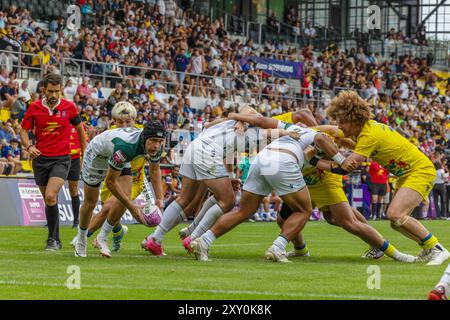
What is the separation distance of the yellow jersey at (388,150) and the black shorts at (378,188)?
1854 cm

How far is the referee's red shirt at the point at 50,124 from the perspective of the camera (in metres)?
14.5

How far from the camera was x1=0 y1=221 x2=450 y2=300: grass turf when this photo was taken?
28.3ft

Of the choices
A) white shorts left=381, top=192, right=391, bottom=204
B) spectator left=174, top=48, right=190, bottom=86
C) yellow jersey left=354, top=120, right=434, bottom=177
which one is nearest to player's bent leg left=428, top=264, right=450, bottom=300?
yellow jersey left=354, top=120, right=434, bottom=177

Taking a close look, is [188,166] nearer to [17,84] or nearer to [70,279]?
[70,279]

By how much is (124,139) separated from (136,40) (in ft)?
69.9

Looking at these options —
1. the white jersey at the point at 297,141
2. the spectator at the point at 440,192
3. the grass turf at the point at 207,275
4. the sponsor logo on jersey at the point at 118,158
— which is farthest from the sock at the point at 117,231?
the spectator at the point at 440,192

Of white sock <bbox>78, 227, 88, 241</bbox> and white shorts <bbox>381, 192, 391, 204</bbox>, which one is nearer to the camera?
white sock <bbox>78, 227, 88, 241</bbox>

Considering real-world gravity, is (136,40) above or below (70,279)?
above

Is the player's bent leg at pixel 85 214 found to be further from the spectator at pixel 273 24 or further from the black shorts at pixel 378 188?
the spectator at pixel 273 24

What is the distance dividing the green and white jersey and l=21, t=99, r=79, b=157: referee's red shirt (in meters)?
2.17

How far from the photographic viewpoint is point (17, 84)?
25.5 meters

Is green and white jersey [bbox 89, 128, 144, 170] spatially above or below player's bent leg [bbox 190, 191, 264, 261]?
above

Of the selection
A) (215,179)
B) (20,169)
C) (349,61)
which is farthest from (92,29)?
(215,179)

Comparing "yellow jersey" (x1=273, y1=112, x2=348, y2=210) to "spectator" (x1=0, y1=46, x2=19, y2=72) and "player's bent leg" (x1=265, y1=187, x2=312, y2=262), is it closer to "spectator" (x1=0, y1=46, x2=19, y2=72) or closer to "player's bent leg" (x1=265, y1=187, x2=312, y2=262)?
"player's bent leg" (x1=265, y1=187, x2=312, y2=262)
